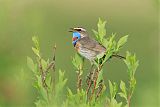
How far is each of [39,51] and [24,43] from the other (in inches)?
5.9

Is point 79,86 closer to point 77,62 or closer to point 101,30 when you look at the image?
point 77,62

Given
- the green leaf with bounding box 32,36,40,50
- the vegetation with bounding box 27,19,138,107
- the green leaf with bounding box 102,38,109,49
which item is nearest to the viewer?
the vegetation with bounding box 27,19,138,107

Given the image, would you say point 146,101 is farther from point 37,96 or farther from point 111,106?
point 37,96

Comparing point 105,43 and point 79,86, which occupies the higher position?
point 105,43

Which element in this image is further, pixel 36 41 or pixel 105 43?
pixel 105 43

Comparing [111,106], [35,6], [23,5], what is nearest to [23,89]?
[111,106]

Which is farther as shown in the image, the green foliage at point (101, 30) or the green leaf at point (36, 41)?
the green foliage at point (101, 30)

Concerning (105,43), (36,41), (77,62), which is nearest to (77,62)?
(77,62)

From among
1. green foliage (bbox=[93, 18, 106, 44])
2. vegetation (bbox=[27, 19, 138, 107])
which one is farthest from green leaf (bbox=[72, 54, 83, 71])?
green foliage (bbox=[93, 18, 106, 44])

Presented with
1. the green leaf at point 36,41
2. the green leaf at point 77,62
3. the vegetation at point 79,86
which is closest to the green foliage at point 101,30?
the vegetation at point 79,86

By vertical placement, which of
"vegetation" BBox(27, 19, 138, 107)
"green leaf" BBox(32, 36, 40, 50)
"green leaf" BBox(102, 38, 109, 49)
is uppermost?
"green leaf" BBox(32, 36, 40, 50)

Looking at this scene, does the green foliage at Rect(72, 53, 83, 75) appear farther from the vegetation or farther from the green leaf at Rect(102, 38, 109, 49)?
the green leaf at Rect(102, 38, 109, 49)

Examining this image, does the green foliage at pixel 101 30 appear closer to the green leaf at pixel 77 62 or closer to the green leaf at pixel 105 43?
the green leaf at pixel 105 43

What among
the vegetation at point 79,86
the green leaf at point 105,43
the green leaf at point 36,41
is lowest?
the vegetation at point 79,86
